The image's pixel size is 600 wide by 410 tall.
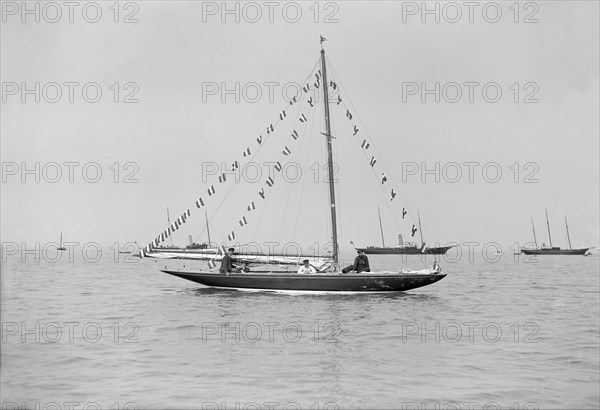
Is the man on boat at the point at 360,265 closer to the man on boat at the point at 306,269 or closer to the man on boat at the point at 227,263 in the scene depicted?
the man on boat at the point at 306,269

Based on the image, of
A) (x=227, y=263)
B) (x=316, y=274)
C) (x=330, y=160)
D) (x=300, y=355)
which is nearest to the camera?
(x=300, y=355)

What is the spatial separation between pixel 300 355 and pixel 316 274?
50.3 feet

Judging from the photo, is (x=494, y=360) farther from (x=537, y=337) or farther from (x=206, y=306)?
(x=206, y=306)

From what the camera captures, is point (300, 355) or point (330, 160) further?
point (330, 160)

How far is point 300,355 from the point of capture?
15.1 m

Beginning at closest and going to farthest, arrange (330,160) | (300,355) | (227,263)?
(300,355) → (227,263) → (330,160)

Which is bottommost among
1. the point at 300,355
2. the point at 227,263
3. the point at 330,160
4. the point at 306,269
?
the point at 300,355

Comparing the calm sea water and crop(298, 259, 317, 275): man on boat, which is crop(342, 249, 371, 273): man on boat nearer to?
crop(298, 259, 317, 275): man on boat

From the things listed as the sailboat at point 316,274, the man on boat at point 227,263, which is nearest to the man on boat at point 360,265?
the sailboat at point 316,274

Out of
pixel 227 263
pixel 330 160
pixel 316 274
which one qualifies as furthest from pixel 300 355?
pixel 330 160

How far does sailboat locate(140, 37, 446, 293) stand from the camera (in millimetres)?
30438

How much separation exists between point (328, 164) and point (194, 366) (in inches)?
864

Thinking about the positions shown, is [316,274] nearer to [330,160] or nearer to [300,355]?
[330,160]

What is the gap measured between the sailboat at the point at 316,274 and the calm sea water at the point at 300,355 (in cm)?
192
